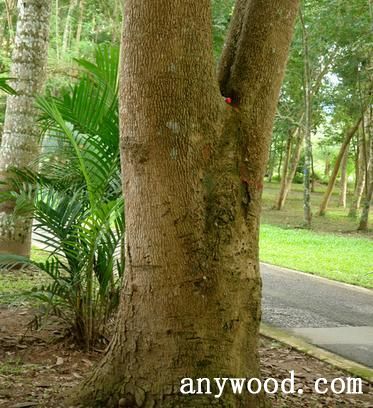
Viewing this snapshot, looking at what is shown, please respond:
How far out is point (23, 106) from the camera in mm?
8211

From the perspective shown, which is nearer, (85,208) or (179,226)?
(179,226)

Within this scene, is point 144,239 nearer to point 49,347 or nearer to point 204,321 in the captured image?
point 204,321

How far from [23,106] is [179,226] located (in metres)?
5.68

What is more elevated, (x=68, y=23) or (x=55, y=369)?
(x=68, y=23)

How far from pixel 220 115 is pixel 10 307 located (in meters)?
3.70

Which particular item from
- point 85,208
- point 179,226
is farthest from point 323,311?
point 179,226

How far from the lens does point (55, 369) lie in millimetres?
4258

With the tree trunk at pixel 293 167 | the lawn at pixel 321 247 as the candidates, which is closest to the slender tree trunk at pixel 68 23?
the lawn at pixel 321 247

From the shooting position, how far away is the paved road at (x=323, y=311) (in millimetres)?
6031

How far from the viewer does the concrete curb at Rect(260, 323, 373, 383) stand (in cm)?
491

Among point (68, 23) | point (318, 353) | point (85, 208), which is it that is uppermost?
point (68, 23)

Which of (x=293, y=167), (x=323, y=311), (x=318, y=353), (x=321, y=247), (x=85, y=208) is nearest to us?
(x=85, y=208)

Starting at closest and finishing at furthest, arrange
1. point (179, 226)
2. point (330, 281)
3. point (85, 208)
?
point (179, 226), point (85, 208), point (330, 281)

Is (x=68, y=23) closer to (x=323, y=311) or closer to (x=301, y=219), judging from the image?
(x=301, y=219)
